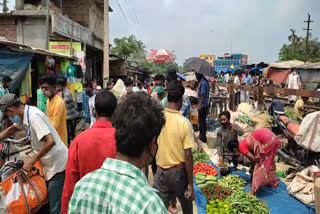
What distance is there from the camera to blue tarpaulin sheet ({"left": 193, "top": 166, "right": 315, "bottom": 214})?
13.5 feet

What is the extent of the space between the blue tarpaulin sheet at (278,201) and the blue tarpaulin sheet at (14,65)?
5392mm

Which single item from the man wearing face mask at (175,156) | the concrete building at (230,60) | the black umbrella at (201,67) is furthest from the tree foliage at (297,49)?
the man wearing face mask at (175,156)

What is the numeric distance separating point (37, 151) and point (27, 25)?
11.5m

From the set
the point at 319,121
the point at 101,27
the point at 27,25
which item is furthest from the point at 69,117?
the point at 101,27

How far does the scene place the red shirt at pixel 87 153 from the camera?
1994 millimetres

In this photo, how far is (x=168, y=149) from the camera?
2836 millimetres

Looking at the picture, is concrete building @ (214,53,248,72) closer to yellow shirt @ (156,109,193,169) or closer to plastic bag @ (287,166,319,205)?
plastic bag @ (287,166,319,205)

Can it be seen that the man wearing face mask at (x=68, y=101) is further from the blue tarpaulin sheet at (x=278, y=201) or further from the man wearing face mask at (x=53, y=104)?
the blue tarpaulin sheet at (x=278, y=201)

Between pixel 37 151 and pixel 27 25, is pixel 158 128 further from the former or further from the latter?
pixel 27 25

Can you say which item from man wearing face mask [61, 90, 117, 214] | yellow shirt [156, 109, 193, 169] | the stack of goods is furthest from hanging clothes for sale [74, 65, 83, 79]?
man wearing face mask [61, 90, 117, 214]

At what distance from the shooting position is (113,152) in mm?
2021

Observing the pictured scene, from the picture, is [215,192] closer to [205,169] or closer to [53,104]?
[205,169]

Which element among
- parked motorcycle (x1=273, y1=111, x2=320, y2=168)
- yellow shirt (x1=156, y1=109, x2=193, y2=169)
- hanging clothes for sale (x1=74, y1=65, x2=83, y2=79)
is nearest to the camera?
yellow shirt (x1=156, y1=109, x2=193, y2=169)

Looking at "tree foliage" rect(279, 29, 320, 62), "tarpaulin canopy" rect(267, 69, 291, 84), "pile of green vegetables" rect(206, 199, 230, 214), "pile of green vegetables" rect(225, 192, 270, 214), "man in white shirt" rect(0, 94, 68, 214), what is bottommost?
"pile of green vegetables" rect(206, 199, 230, 214)
